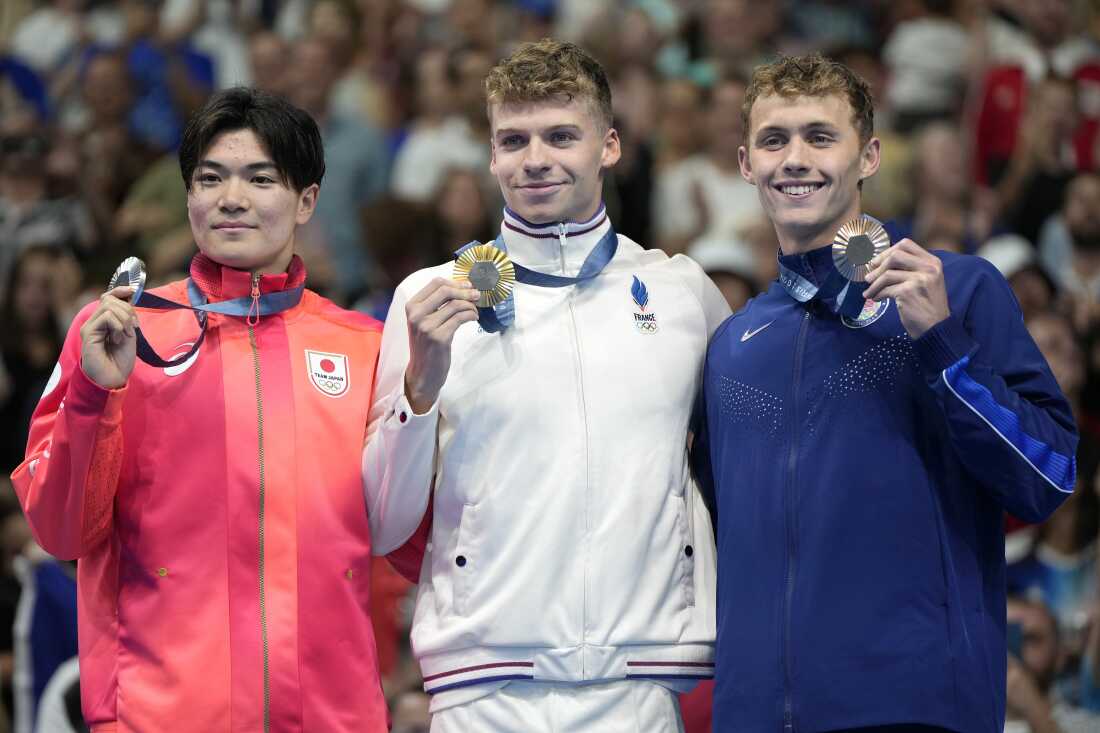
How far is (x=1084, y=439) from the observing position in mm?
7496

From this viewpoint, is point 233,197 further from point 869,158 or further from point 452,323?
point 869,158

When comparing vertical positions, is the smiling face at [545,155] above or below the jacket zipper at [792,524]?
above

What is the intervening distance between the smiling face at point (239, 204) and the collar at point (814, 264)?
4.45ft

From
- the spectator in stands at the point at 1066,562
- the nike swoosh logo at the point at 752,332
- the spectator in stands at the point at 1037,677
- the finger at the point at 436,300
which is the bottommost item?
the spectator in stands at the point at 1037,677

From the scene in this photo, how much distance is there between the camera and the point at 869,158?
448 centimetres

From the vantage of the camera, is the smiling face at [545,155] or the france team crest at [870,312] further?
the smiling face at [545,155]

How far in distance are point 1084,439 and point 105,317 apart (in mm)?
4924

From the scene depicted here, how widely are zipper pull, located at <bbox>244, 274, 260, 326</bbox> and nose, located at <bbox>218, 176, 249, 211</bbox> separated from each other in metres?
0.19

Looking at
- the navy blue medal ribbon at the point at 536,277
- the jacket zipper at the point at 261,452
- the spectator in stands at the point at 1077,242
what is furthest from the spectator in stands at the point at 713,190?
the jacket zipper at the point at 261,452

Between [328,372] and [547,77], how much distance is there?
97cm

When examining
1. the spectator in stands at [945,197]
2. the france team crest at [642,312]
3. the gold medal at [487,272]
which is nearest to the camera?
the gold medal at [487,272]

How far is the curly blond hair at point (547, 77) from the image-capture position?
4434 mm

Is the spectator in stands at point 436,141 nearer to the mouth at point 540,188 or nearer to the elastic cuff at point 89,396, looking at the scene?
the mouth at point 540,188

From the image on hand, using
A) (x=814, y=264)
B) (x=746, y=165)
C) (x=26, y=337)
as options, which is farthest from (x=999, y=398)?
(x=26, y=337)
